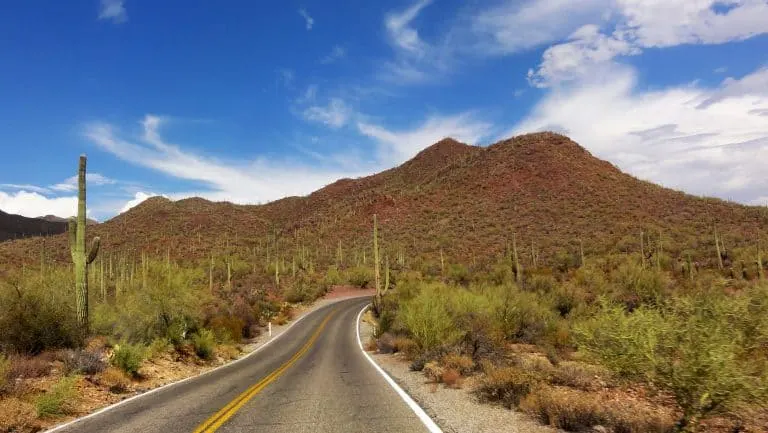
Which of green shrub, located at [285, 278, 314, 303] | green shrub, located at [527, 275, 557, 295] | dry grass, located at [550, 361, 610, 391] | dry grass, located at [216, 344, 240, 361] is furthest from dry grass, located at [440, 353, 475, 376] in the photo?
green shrub, located at [285, 278, 314, 303]

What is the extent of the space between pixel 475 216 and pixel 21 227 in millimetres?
138277

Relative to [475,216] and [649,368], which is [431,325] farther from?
[475,216]

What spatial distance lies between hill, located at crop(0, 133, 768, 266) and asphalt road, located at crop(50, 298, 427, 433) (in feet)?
119

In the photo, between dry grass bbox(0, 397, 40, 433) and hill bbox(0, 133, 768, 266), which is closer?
dry grass bbox(0, 397, 40, 433)

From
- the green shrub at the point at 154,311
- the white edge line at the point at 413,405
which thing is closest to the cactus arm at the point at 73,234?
the green shrub at the point at 154,311

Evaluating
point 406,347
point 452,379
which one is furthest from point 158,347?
point 452,379

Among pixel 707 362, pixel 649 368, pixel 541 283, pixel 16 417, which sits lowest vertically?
pixel 16 417

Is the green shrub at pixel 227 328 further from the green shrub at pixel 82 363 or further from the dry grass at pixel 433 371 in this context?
the dry grass at pixel 433 371

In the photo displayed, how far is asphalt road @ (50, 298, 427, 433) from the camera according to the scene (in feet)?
25.0

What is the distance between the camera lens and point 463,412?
8.14m

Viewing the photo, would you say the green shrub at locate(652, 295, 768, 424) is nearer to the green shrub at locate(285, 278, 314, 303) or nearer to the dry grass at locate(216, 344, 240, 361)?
the dry grass at locate(216, 344, 240, 361)

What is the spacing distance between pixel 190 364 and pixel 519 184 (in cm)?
7534

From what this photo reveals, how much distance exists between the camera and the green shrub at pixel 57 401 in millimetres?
9125

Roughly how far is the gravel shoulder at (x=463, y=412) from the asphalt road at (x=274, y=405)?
0.45 m
